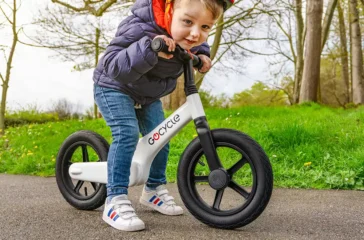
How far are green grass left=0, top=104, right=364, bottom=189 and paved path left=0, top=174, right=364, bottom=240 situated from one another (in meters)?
0.48

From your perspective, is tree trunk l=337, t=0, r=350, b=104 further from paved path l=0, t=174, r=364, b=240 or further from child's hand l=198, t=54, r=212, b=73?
child's hand l=198, t=54, r=212, b=73

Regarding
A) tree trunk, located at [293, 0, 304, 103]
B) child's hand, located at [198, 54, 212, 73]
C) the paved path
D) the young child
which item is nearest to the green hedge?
tree trunk, located at [293, 0, 304, 103]

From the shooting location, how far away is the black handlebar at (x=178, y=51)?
7.77 ft

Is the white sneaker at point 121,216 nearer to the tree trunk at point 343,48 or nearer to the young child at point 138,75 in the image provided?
the young child at point 138,75

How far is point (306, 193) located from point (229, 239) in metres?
1.83

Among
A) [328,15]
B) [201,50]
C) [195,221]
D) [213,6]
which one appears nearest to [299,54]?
[328,15]

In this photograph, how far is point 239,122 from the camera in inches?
282

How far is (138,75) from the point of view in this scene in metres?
2.55

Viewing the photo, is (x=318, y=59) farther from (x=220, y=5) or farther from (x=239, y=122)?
(x=220, y=5)

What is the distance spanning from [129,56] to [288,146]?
3.34 meters

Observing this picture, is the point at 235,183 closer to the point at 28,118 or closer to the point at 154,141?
the point at 154,141

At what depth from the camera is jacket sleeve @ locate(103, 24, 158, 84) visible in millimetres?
2428

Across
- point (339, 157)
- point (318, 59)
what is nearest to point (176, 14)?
point (339, 157)

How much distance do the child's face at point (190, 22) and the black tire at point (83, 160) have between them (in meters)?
1.08
